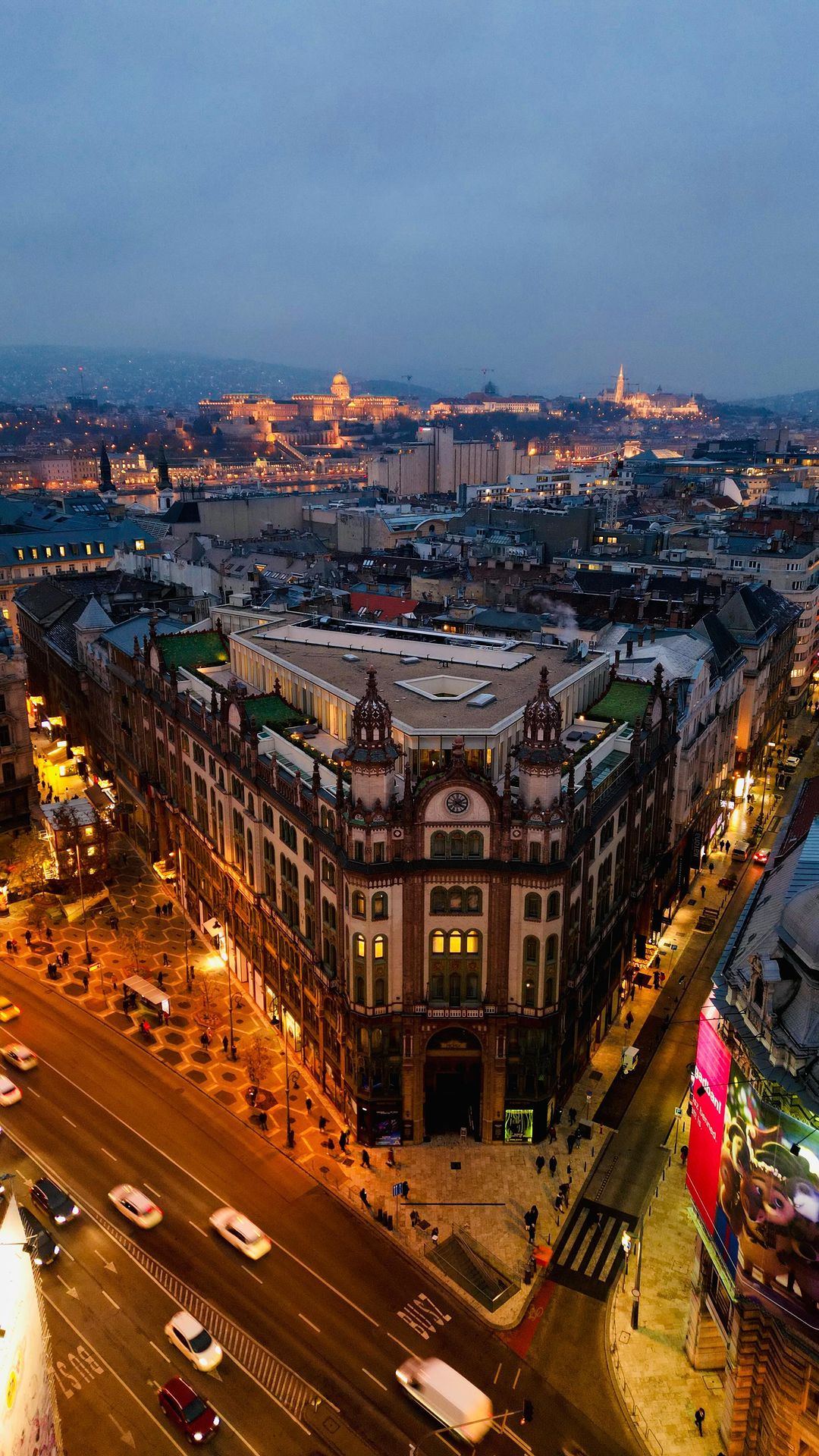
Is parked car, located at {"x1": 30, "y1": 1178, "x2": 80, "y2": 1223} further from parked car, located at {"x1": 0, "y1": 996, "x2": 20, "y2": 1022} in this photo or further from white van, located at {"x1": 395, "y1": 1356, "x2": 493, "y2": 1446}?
white van, located at {"x1": 395, "y1": 1356, "x2": 493, "y2": 1446}

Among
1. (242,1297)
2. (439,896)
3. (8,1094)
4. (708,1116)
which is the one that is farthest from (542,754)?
(8,1094)

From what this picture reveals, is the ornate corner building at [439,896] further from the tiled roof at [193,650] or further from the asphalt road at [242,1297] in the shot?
the tiled roof at [193,650]

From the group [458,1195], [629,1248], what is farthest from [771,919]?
[458,1195]

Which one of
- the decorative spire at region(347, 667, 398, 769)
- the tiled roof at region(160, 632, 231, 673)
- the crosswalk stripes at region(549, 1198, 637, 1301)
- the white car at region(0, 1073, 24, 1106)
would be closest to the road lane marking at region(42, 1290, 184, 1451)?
the white car at region(0, 1073, 24, 1106)

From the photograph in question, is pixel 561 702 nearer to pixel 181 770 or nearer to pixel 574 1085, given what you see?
pixel 574 1085

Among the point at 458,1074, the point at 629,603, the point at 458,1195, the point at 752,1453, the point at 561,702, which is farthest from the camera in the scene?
the point at 629,603

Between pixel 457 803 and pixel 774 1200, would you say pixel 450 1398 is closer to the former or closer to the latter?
pixel 774 1200
